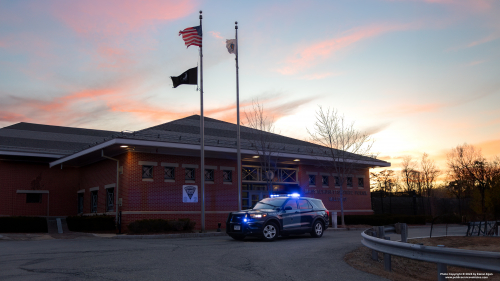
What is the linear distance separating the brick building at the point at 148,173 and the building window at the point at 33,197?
2.5 inches

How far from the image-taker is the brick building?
23969 mm

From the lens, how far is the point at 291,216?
56.2 ft

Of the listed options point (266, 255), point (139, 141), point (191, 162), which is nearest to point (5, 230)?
point (139, 141)

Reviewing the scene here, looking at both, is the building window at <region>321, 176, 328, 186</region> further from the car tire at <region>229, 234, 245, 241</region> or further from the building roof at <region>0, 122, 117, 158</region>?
the car tire at <region>229, 234, 245, 241</region>

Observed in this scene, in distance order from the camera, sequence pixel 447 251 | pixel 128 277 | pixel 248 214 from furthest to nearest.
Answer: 1. pixel 248 214
2. pixel 128 277
3. pixel 447 251

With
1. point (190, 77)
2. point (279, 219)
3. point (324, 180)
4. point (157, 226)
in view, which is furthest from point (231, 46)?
point (324, 180)

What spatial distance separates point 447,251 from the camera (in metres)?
6.38

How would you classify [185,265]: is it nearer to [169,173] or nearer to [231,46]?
[169,173]

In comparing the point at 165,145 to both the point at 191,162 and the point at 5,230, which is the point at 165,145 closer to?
the point at 191,162

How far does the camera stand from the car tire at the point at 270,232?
16.2 metres

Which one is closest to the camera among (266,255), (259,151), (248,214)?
(266,255)

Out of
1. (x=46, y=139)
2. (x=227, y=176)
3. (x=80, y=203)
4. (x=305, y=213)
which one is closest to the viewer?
(x=305, y=213)

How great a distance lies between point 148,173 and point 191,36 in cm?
791

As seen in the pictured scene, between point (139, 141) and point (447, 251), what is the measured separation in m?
18.6
